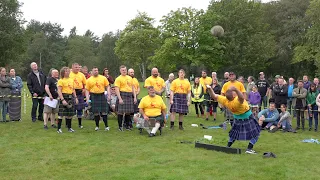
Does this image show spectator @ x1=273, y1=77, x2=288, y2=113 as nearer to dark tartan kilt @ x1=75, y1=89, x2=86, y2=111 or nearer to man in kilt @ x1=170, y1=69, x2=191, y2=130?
man in kilt @ x1=170, y1=69, x2=191, y2=130

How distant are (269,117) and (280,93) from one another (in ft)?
4.33

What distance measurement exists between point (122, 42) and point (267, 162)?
141 feet

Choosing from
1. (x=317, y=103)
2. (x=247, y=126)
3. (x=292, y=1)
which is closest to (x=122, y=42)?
(x=292, y=1)

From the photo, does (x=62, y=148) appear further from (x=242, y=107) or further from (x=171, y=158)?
(x=242, y=107)

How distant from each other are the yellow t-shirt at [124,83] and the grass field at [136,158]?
4.02 ft

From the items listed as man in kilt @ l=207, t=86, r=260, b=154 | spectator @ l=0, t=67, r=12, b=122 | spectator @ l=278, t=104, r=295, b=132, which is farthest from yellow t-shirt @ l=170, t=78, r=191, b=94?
spectator @ l=0, t=67, r=12, b=122

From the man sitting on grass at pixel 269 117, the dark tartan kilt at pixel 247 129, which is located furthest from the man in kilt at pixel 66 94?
the man sitting on grass at pixel 269 117

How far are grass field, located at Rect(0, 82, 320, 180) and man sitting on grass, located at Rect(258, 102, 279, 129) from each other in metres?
1.34

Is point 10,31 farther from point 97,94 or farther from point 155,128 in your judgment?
point 155,128

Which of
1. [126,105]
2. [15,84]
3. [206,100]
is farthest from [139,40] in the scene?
[126,105]

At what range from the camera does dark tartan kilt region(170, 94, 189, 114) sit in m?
10.1

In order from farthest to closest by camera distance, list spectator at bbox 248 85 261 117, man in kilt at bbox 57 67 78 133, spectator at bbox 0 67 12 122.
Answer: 1. spectator at bbox 248 85 261 117
2. spectator at bbox 0 67 12 122
3. man in kilt at bbox 57 67 78 133

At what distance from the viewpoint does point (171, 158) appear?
650 cm

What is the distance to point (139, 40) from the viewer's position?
45375mm
